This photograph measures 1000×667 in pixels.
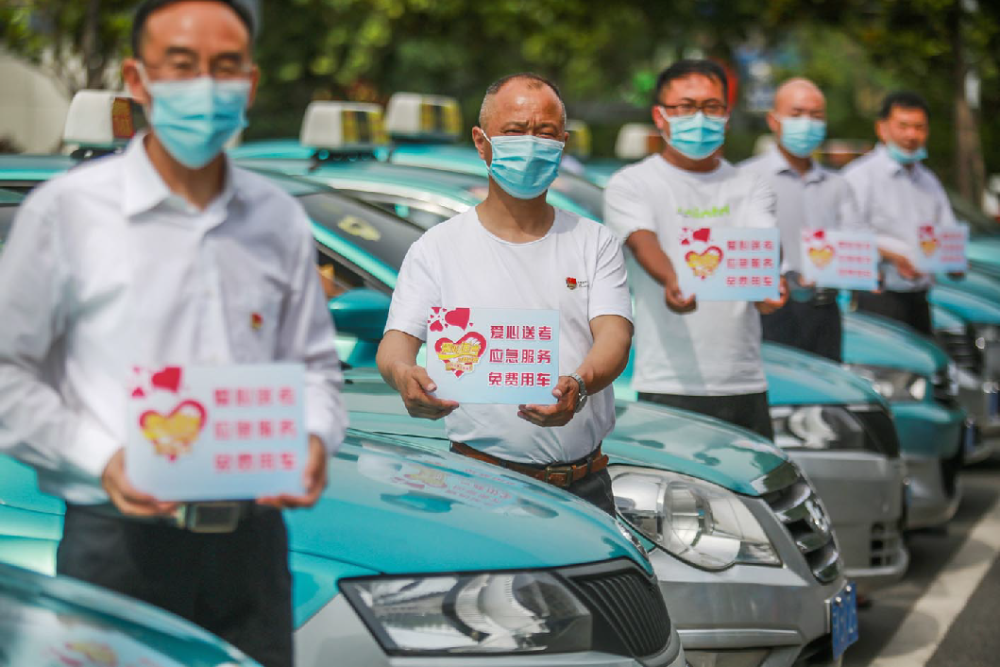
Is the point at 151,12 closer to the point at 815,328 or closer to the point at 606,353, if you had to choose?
the point at 606,353

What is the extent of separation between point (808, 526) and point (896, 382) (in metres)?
2.91

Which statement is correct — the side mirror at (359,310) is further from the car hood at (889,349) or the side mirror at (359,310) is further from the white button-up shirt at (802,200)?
the car hood at (889,349)

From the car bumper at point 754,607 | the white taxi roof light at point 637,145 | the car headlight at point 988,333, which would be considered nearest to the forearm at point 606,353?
the car bumper at point 754,607

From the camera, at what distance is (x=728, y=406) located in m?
5.67

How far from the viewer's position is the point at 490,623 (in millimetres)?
3223

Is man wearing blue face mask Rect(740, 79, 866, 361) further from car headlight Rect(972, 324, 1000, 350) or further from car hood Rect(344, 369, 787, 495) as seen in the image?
car headlight Rect(972, 324, 1000, 350)

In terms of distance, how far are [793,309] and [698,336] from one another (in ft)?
5.69

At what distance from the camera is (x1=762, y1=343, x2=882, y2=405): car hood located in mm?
6281

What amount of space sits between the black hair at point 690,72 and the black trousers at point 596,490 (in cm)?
204

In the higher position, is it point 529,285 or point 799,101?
point 799,101

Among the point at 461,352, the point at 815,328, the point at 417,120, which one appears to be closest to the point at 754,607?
the point at 461,352

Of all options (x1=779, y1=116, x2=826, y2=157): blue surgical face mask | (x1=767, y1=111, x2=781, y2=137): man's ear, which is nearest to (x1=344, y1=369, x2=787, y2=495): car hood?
(x1=779, y1=116, x2=826, y2=157): blue surgical face mask

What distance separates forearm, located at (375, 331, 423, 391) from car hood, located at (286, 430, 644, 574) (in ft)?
0.61

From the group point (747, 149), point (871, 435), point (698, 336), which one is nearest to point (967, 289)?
point (871, 435)
